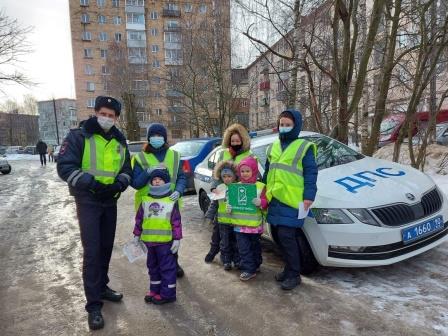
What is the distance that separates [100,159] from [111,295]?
4.42 feet

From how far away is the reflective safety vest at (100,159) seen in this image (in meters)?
2.95

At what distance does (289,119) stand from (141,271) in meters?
2.42

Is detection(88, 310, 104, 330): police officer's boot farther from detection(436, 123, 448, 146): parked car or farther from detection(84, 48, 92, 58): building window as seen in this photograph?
detection(84, 48, 92, 58): building window

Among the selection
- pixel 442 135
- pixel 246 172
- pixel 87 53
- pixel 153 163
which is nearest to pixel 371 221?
pixel 246 172

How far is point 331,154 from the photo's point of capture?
4641 mm

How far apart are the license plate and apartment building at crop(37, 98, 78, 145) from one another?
83.8 meters

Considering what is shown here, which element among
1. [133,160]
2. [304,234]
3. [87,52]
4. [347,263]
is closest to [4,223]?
[133,160]

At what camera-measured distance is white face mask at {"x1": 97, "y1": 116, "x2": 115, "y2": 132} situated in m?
3.06

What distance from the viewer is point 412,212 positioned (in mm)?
3459

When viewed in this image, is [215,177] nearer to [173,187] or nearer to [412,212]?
[173,187]

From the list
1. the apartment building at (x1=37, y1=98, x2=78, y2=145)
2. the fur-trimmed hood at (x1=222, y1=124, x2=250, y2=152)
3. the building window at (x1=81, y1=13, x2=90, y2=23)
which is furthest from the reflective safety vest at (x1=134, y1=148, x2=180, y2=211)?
the apartment building at (x1=37, y1=98, x2=78, y2=145)

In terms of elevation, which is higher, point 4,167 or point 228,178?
point 228,178

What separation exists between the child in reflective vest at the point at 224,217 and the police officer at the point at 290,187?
0.45 metres

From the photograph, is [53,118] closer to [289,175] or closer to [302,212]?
[289,175]
